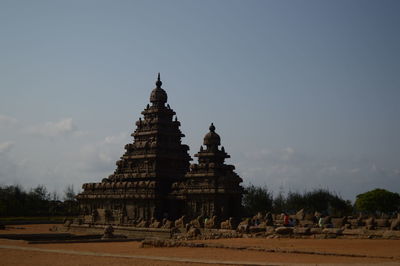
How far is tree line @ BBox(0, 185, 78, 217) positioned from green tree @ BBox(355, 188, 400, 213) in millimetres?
50835

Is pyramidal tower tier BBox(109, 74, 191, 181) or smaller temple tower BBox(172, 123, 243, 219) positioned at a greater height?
pyramidal tower tier BBox(109, 74, 191, 181)

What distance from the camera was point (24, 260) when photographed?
2506 centimetres

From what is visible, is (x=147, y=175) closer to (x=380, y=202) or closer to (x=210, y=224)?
(x=210, y=224)

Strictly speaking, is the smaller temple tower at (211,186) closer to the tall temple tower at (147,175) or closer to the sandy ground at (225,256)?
the tall temple tower at (147,175)

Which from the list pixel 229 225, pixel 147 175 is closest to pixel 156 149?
pixel 147 175

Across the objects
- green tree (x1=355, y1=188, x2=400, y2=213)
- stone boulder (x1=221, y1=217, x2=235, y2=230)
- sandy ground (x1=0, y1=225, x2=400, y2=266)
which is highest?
green tree (x1=355, y1=188, x2=400, y2=213)

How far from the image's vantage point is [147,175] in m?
59.8

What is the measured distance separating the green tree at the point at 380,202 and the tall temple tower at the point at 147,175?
2982 centimetres

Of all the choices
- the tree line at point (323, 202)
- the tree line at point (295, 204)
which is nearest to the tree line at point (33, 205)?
the tree line at point (295, 204)

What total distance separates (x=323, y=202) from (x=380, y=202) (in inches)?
378

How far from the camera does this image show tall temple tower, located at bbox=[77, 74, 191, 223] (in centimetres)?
5784

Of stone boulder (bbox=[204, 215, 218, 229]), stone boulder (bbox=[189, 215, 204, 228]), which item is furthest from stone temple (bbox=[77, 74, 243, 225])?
stone boulder (bbox=[204, 215, 218, 229])

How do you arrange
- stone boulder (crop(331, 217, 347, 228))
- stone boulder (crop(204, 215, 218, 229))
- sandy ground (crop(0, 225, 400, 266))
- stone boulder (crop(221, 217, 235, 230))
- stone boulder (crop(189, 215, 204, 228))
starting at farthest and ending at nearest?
stone boulder (crop(189, 215, 204, 228))
stone boulder (crop(204, 215, 218, 229))
stone boulder (crop(221, 217, 235, 230))
stone boulder (crop(331, 217, 347, 228))
sandy ground (crop(0, 225, 400, 266))

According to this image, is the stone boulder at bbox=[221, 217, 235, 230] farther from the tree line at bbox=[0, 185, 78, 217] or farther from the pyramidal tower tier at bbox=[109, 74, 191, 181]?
the tree line at bbox=[0, 185, 78, 217]
